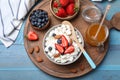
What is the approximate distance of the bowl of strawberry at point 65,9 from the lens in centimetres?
99

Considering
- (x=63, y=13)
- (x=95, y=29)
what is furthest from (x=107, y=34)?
(x=63, y=13)

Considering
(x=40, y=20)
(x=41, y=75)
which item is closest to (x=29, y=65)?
(x=41, y=75)

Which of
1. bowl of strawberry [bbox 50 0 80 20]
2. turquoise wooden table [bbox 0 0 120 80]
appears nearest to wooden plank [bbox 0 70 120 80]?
turquoise wooden table [bbox 0 0 120 80]

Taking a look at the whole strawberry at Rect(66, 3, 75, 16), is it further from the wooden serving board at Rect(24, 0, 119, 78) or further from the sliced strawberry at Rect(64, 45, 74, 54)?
the sliced strawberry at Rect(64, 45, 74, 54)

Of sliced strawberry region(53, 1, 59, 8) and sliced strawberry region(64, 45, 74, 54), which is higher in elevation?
sliced strawberry region(53, 1, 59, 8)

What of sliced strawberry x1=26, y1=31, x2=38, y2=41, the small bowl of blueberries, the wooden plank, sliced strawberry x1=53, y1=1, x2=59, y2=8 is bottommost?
the wooden plank

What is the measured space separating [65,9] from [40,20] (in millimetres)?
104

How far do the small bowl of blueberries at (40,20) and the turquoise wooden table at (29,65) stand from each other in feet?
0.26

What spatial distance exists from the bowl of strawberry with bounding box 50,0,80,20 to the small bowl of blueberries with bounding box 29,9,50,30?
0.04 metres

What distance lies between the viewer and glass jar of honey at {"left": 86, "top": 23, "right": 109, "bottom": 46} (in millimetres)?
940

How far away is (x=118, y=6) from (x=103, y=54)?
20 centimetres

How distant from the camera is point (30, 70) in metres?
0.97

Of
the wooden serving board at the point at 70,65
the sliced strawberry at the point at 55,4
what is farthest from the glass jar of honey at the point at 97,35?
the sliced strawberry at the point at 55,4

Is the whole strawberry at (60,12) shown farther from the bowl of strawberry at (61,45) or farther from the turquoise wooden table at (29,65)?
the turquoise wooden table at (29,65)
